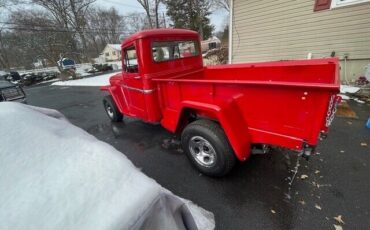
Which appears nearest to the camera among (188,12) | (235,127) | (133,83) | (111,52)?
(235,127)

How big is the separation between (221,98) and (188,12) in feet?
98.4

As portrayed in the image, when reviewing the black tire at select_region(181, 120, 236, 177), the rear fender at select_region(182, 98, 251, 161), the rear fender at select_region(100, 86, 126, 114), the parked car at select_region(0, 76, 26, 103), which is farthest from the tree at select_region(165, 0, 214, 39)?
the rear fender at select_region(182, 98, 251, 161)

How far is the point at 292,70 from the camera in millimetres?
3020

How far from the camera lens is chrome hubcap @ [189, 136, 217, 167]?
8.90 ft

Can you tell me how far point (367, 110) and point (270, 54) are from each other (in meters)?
4.17

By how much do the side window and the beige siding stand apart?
623 cm

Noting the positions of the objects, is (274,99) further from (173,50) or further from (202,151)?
(173,50)

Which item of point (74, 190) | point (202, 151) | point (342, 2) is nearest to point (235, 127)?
point (202, 151)

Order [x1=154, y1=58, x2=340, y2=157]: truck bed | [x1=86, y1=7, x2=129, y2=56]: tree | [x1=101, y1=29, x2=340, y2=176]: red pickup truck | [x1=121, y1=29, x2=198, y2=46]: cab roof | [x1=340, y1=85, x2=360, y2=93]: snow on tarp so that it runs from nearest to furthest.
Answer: [x1=154, y1=58, x2=340, y2=157]: truck bed → [x1=101, y1=29, x2=340, y2=176]: red pickup truck → [x1=121, y1=29, x2=198, y2=46]: cab roof → [x1=340, y1=85, x2=360, y2=93]: snow on tarp → [x1=86, y1=7, x2=129, y2=56]: tree

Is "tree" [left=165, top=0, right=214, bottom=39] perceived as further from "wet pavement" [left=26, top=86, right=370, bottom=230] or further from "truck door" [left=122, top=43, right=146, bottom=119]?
"wet pavement" [left=26, top=86, right=370, bottom=230]

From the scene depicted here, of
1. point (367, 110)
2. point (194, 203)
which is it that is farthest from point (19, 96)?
point (367, 110)

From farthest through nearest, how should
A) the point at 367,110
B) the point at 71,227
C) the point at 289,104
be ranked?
the point at 367,110 → the point at 289,104 → the point at 71,227

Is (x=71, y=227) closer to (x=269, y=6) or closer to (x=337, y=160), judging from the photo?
(x=337, y=160)

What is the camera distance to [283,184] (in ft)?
8.64
